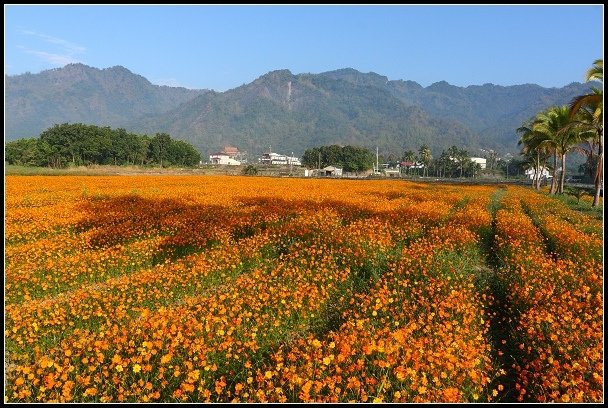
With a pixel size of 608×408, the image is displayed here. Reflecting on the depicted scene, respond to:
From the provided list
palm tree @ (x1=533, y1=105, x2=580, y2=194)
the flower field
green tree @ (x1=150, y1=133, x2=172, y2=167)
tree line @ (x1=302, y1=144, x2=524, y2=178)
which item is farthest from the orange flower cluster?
tree line @ (x1=302, y1=144, x2=524, y2=178)

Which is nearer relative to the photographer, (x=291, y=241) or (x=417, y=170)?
(x=291, y=241)

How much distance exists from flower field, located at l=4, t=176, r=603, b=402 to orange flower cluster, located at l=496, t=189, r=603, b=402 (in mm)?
36

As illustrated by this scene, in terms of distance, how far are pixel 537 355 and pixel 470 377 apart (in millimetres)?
1573

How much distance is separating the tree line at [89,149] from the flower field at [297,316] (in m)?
102

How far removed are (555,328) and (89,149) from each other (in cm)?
11922

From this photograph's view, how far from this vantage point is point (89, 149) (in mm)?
108250

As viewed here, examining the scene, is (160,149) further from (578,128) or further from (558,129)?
(578,128)

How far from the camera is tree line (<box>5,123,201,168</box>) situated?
101m

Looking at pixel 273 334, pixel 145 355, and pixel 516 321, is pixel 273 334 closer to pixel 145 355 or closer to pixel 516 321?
pixel 145 355

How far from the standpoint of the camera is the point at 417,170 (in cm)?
18650

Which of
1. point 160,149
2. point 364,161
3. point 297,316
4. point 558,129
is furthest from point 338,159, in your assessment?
point 297,316

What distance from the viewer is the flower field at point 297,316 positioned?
500cm

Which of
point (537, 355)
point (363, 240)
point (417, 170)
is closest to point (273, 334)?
point (537, 355)

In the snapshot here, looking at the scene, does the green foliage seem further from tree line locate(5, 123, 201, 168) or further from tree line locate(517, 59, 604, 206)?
tree line locate(517, 59, 604, 206)
